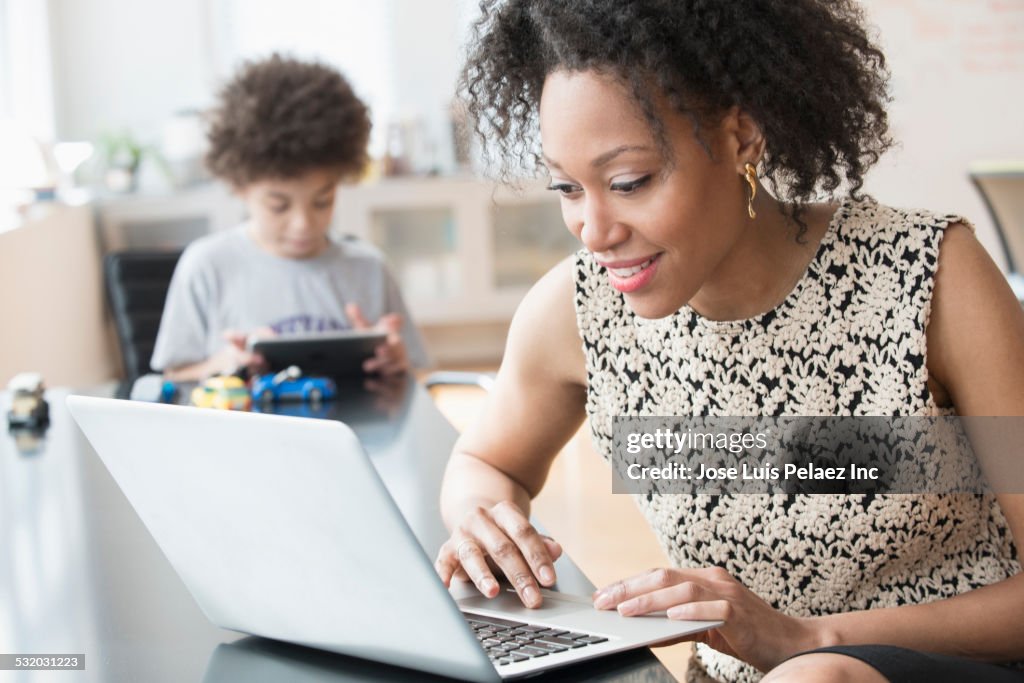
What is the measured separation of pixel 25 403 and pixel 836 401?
1109 millimetres

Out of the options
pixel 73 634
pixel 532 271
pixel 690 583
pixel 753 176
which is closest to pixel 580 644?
pixel 690 583

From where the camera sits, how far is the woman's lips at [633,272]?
1.09 metres

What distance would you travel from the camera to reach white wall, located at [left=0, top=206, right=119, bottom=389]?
3556 millimetres

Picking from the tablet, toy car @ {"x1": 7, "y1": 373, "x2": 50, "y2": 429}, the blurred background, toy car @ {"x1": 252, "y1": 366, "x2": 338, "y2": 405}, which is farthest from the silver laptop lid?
the blurred background

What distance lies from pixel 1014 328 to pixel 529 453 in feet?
1.72

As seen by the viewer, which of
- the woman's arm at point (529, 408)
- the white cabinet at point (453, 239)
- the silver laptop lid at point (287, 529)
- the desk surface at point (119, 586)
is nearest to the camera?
the silver laptop lid at point (287, 529)

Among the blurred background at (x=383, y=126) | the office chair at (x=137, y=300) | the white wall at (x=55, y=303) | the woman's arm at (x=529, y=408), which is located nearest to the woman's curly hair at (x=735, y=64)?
the woman's arm at (x=529, y=408)

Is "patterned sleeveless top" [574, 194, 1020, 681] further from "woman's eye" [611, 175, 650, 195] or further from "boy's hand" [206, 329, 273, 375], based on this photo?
"boy's hand" [206, 329, 273, 375]

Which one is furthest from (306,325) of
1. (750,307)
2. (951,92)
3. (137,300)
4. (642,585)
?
(951,92)

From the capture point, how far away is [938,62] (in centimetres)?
516

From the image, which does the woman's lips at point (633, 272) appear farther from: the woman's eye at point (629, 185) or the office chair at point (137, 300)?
the office chair at point (137, 300)

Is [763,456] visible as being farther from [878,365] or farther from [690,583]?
[690,583]
